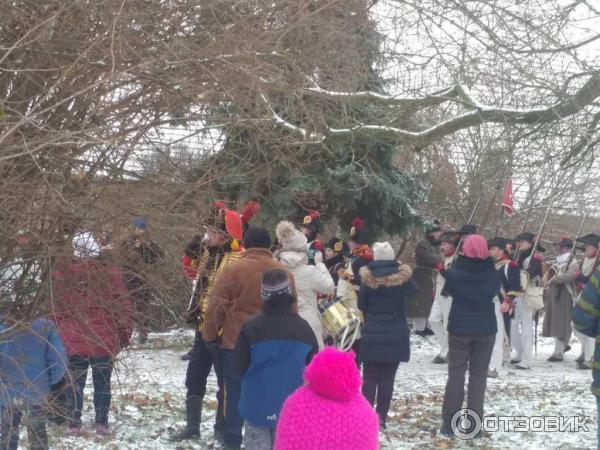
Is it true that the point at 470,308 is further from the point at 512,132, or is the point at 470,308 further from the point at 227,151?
the point at 227,151

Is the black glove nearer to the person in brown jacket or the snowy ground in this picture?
the person in brown jacket

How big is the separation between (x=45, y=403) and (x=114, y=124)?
1415mm

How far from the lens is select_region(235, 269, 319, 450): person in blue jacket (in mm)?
6164

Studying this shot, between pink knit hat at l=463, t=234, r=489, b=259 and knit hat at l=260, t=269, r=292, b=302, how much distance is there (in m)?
2.58

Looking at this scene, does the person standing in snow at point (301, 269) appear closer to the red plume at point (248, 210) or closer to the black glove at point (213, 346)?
the red plume at point (248, 210)

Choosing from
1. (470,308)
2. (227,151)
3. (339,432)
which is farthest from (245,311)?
(339,432)

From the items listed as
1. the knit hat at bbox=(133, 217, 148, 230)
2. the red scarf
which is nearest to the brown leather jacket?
the knit hat at bbox=(133, 217, 148, 230)

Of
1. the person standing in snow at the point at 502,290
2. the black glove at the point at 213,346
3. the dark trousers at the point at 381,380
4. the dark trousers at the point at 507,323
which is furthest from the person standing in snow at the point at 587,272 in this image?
the black glove at the point at 213,346

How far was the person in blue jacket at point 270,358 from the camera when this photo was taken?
6.16 meters

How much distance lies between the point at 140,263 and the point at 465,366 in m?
4.23

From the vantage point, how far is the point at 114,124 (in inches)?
181

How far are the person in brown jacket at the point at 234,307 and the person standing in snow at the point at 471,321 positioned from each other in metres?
1.91

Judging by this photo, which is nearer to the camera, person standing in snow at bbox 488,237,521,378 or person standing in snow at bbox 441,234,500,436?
person standing in snow at bbox 441,234,500,436

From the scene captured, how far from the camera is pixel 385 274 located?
28.5 ft
